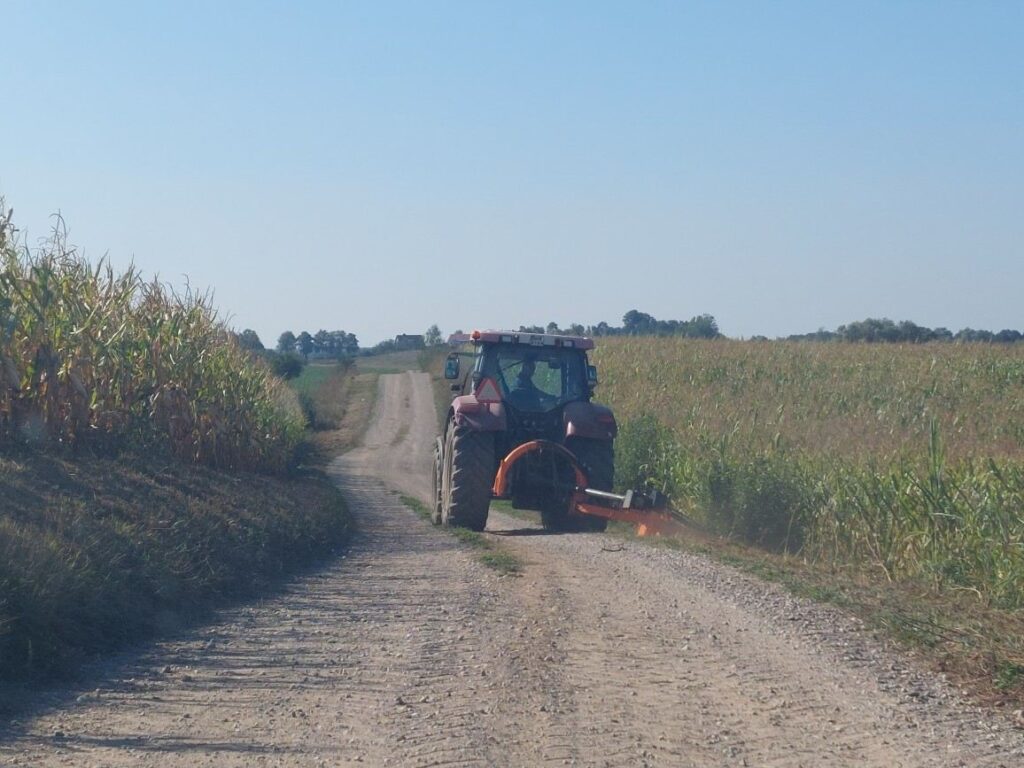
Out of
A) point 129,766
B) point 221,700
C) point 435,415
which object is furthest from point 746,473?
point 435,415

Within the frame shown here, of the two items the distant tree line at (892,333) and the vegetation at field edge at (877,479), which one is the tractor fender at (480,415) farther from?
the distant tree line at (892,333)

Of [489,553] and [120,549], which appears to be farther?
[489,553]

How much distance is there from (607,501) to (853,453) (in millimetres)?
3710

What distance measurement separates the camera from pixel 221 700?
603cm

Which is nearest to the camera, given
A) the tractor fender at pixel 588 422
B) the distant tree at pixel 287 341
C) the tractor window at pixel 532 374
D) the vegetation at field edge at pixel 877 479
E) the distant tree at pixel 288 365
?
the vegetation at field edge at pixel 877 479

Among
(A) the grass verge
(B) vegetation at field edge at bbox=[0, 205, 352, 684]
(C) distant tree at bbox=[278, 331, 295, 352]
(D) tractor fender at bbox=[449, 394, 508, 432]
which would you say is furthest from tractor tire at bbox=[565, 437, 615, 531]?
(C) distant tree at bbox=[278, 331, 295, 352]

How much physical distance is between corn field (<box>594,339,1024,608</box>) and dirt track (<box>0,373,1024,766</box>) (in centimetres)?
227

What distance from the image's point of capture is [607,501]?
1341 centimetres

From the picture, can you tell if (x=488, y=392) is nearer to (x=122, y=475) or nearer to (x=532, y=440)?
(x=532, y=440)

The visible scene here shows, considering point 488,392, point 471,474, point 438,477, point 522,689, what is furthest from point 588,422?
point 522,689

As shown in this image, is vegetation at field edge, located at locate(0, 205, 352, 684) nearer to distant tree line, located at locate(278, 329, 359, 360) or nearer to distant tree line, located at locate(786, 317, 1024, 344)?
distant tree line, located at locate(786, 317, 1024, 344)

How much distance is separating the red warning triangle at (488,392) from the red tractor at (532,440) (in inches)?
0.5

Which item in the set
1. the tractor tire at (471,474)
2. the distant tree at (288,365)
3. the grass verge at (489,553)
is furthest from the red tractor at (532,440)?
the distant tree at (288,365)

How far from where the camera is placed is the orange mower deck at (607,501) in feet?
43.2
